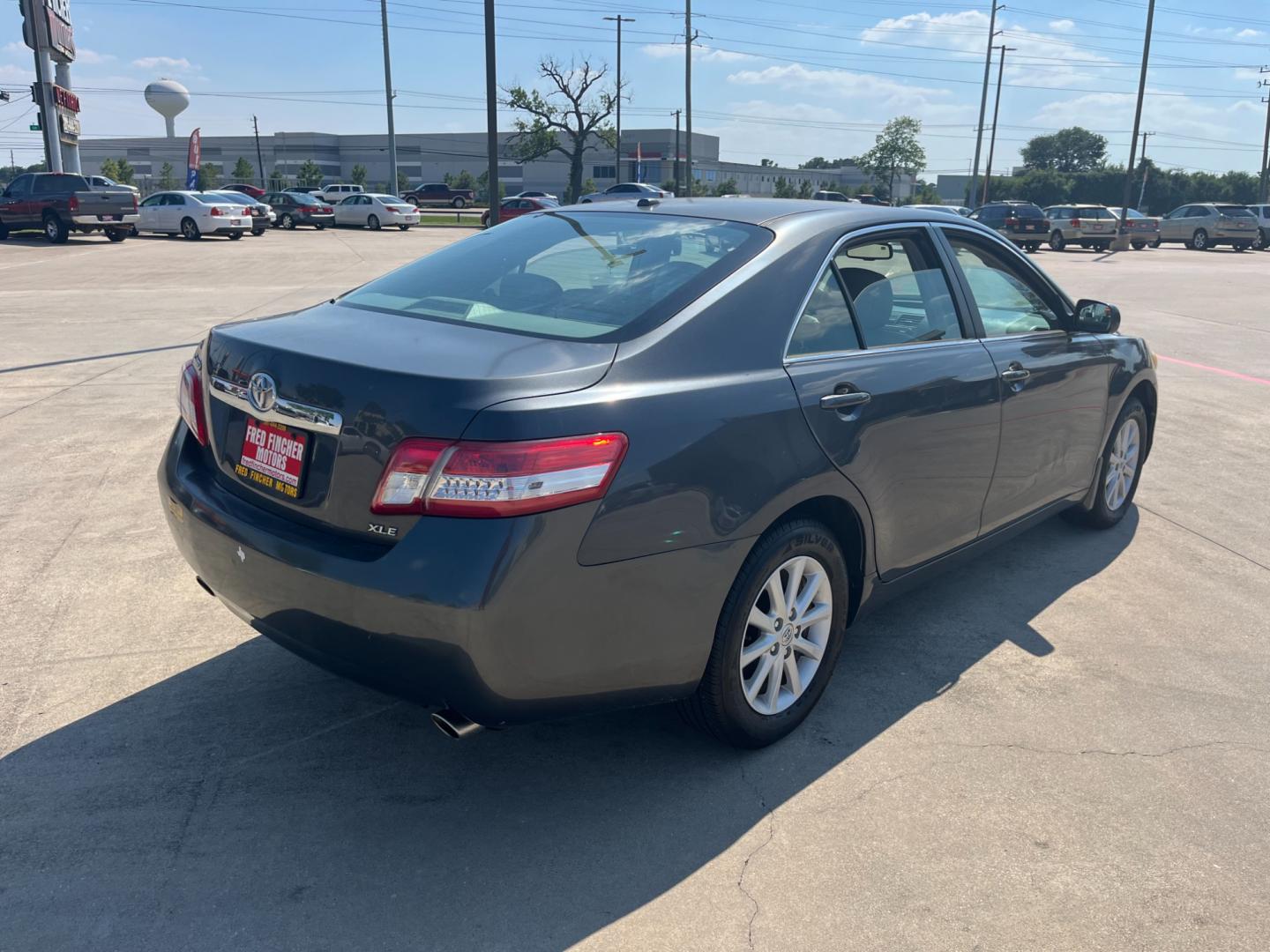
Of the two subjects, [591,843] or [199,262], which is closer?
[591,843]

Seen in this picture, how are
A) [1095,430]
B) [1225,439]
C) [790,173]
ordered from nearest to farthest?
1. [1095,430]
2. [1225,439]
3. [790,173]

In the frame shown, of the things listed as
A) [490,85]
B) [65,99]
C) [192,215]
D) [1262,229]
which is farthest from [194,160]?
[1262,229]

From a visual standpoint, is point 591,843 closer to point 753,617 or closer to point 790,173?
point 753,617

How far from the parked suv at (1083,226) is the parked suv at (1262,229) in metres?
7.10

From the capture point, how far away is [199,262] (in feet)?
76.3

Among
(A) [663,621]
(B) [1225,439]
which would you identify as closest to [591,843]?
(A) [663,621]

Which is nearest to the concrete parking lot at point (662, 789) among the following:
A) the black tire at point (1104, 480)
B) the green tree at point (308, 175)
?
the black tire at point (1104, 480)

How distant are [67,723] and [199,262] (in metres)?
22.2

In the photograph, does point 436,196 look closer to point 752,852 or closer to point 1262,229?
point 1262,229

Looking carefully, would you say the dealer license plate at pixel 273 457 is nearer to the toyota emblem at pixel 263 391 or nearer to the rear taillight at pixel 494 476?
the toyota emblem at pixel 263 391

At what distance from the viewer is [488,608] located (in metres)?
2.45

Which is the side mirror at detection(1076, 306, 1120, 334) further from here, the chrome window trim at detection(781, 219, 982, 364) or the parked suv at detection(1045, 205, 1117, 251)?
the parked suv at detection(1045, 205, 1117, 251)

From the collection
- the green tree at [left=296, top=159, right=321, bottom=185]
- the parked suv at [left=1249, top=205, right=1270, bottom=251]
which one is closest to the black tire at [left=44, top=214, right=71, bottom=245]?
the parked suv at [left=1249, top=205, right=1270, bottom=251]

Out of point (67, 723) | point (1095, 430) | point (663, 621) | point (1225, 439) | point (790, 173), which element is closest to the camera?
point (663, 621)
